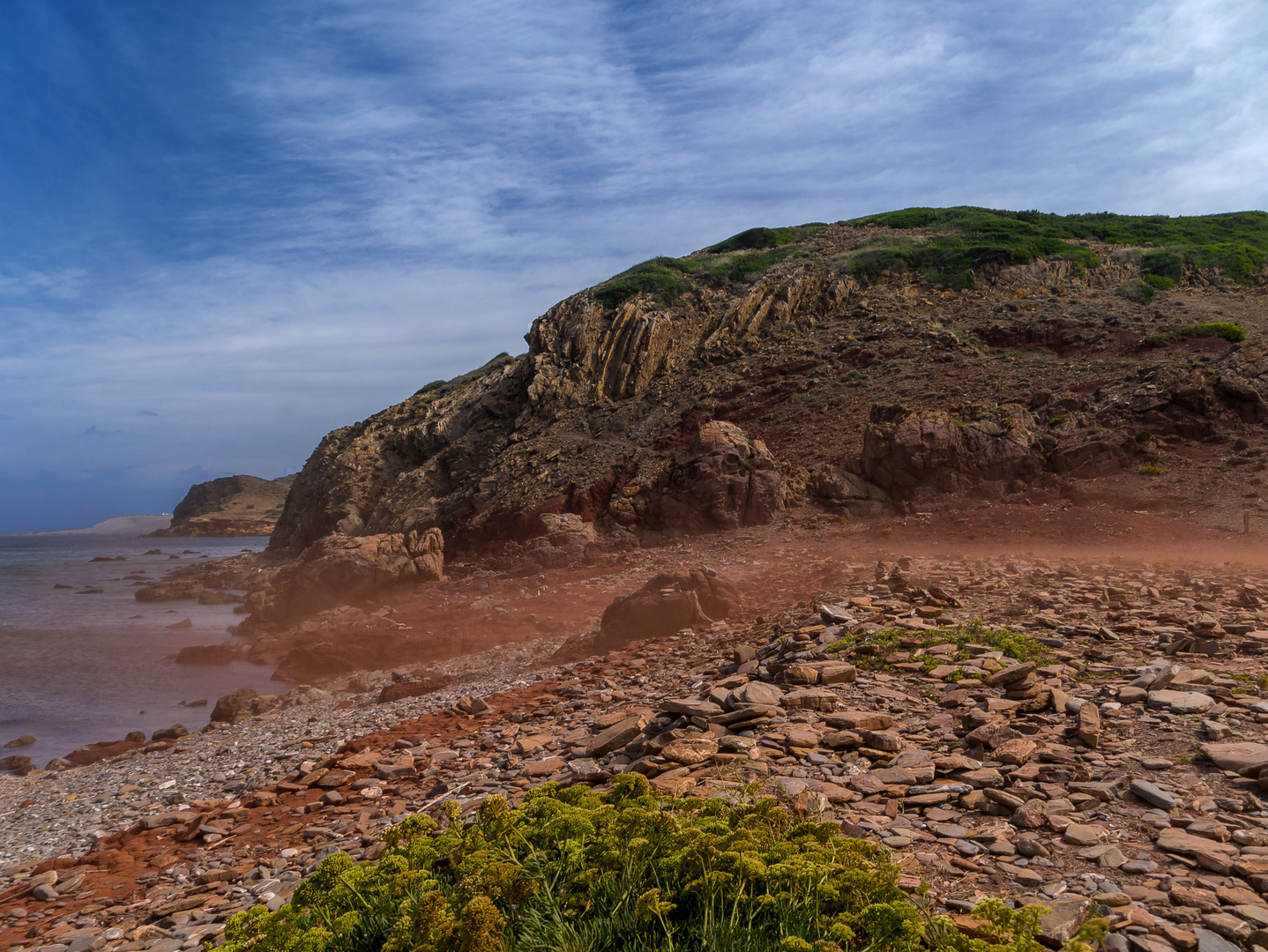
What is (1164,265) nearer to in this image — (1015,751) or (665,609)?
(665,609)

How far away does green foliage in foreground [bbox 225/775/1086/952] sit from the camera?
8.06 ft

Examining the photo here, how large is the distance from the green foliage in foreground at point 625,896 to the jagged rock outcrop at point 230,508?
128251mm

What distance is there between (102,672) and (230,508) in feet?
414

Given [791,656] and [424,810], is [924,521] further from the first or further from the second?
[424,810]

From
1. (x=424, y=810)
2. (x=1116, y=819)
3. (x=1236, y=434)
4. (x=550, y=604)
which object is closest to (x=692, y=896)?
(x=1116, y=819)

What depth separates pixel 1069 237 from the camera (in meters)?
41.4

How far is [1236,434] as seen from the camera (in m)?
19.3

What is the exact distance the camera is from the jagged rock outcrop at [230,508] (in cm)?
12081

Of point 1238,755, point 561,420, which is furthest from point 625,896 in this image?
point 561,420

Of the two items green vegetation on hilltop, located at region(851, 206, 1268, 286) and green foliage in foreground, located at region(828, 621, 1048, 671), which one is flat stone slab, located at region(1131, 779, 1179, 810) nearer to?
green foliage in foreground, located at region(828, 621, 1048, 671)

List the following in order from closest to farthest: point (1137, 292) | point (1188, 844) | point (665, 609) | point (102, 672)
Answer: point (1188, 844) → point (665, 609) → point (102, 672) → point (1137, 292)

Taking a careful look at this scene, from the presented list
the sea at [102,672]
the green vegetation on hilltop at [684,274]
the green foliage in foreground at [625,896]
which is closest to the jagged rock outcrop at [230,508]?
the sea at [102,672]

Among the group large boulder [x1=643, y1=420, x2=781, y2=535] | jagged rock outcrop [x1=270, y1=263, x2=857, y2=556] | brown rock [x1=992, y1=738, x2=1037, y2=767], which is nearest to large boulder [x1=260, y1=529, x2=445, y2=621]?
jagged rock outcrop [x1=270, y1=263, x2=857, y2=556]

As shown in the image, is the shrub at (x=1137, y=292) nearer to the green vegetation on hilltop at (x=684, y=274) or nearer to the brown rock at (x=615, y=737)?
the green vegetation on hilltop at (x=684, y=274)
